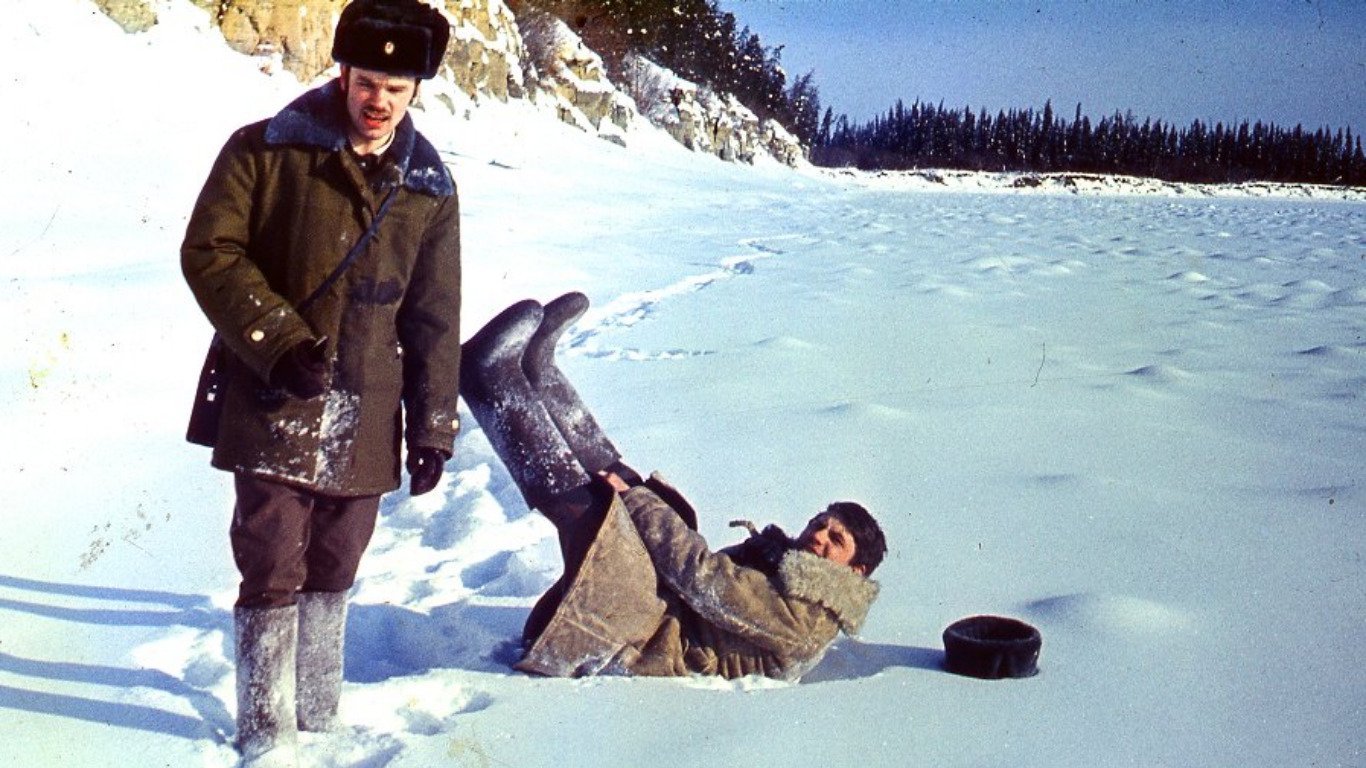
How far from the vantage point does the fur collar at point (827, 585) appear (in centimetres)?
256

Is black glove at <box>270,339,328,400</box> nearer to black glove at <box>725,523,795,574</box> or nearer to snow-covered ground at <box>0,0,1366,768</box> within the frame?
snow-covered ground at <box>0,0,1366,768</box>

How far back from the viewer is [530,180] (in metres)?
14.1

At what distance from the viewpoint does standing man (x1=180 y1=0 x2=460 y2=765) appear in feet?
6.87

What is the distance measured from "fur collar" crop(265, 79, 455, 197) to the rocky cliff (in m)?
10.6

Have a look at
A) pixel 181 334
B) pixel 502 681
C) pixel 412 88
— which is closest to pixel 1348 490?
pixel 502 681

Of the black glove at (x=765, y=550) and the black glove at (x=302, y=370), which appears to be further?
the black glove at (x=765, y=550)

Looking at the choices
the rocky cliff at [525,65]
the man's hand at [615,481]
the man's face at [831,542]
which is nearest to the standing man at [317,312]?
the man's hand at [615,481]

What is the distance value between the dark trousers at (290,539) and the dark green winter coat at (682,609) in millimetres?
480

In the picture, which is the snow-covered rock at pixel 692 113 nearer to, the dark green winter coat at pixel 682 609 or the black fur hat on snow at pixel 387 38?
the dark green winter coat at pixel 682 609

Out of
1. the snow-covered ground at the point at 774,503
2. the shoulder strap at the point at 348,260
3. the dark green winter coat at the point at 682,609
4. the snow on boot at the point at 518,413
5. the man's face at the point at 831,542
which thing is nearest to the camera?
the shoulder strap at the point at 348,260

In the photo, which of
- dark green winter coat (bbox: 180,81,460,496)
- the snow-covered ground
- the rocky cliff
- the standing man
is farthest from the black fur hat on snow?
the rocky cliff

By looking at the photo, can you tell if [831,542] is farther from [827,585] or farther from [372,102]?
[372,102]

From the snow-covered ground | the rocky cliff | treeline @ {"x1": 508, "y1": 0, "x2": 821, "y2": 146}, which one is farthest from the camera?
treeline @ {"x1": 508, "y1": 0, "x2": 821, "y2": 146}

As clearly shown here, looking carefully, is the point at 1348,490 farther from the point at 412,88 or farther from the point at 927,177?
the point at 927,177
